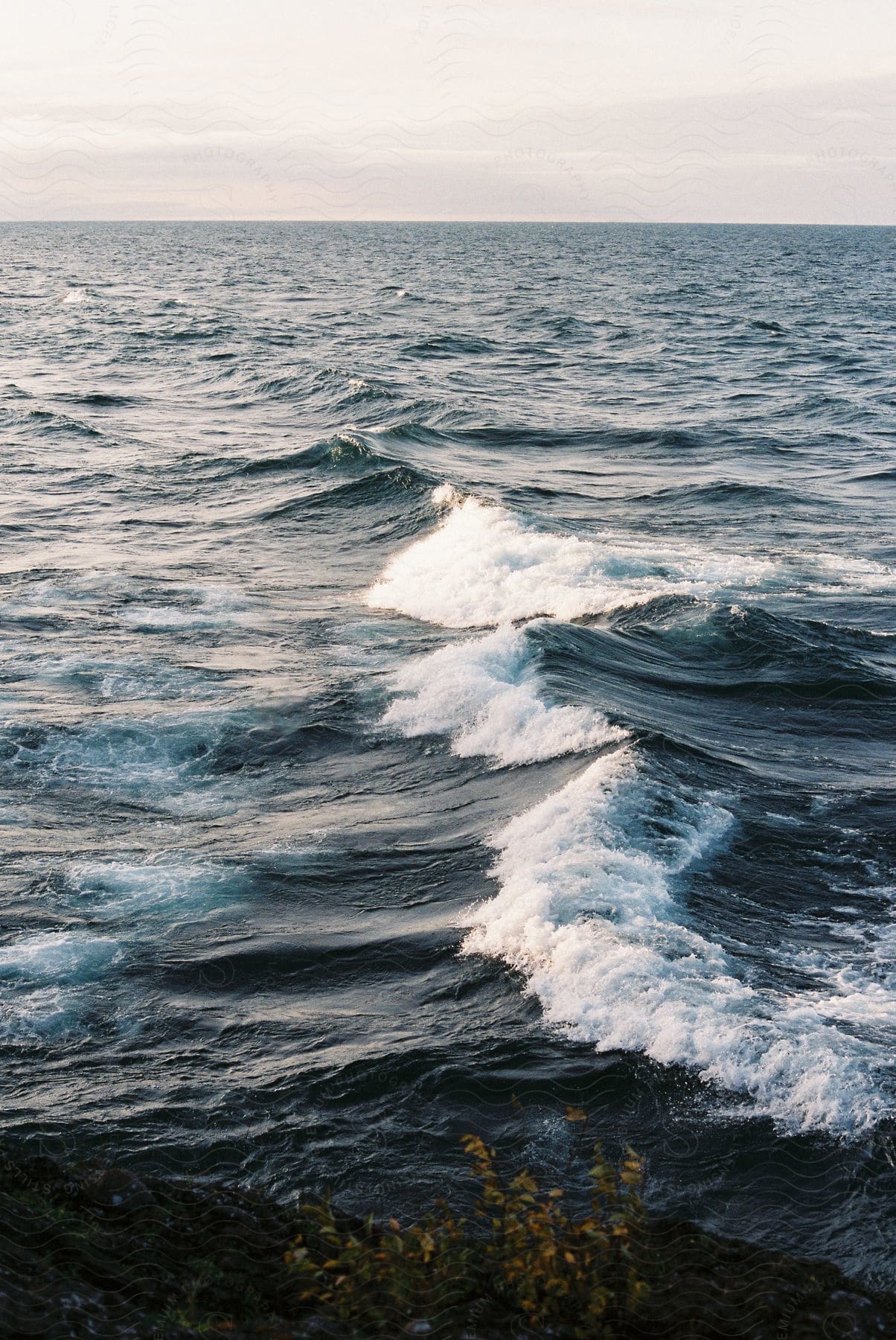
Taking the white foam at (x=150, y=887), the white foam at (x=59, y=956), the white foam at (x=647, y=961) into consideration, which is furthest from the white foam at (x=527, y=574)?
the white foam at (x=59, y=956)

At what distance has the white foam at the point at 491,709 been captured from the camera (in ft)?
43.6

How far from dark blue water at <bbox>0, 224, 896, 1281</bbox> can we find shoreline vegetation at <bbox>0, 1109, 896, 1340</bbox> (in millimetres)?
535

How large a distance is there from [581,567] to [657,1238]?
14953 mm

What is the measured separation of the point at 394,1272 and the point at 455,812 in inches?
265

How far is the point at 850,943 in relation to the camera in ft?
31.2

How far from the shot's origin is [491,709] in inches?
560

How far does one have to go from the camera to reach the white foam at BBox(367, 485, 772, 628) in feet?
61.6

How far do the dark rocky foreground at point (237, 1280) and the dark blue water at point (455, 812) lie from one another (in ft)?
1.61

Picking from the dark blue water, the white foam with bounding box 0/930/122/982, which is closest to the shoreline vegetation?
the dark blue water

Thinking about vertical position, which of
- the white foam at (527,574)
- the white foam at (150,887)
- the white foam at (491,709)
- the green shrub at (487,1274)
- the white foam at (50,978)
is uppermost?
the white foam at (527,574)

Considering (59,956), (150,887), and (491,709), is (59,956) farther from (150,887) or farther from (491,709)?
(491,709)

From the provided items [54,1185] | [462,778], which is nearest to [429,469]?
[462,778]

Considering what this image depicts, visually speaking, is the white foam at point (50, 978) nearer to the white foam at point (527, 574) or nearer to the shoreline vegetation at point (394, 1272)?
the shoreline vegetation at point (394, 1272)

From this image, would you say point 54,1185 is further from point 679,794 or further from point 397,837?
point 679,794
